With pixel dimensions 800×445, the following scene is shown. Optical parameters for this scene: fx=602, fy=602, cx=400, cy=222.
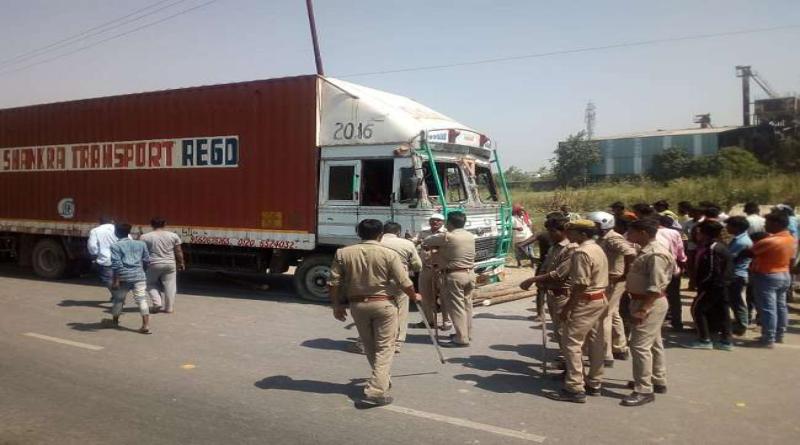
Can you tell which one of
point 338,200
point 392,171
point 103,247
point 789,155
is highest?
point 789,155

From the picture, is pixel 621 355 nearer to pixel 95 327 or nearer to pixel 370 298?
pixel 370 298

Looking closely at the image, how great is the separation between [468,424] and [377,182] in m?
5.42

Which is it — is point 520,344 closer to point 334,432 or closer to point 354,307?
point 354,307

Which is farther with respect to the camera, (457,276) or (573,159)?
(573,159)

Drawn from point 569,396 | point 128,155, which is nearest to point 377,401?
point 569,396

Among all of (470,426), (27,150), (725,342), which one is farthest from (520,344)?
(27,150)

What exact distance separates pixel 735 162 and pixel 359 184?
34916 mm

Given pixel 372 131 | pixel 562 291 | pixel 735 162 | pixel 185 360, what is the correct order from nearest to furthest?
1. pixel 562 291
2. pixel 185 360
3. pixel 372 131
4. pixel 735 162

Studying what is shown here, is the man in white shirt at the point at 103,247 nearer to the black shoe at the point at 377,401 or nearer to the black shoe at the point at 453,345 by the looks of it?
the black shoe at the point at 453,345

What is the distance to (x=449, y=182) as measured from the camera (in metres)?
9.58

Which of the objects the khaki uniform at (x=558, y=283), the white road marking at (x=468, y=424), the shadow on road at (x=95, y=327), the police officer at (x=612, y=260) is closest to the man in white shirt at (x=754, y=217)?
the police officer at (x=612, y=260)

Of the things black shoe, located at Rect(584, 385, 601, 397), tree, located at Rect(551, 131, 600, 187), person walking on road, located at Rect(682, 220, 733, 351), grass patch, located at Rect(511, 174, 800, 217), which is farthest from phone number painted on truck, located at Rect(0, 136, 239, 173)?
tree, located at Rect(551, 131, 600, 187)

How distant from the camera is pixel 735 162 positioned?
121 feet

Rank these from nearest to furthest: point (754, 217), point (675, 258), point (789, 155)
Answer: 1. point (675, 258)
2. point (754, 217)
3. point (789, 155)
